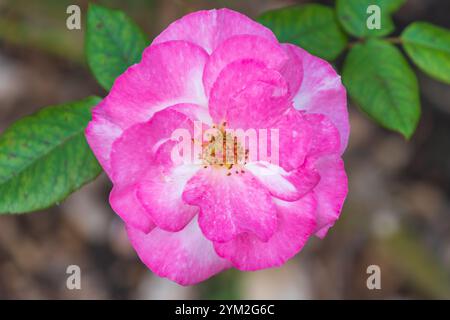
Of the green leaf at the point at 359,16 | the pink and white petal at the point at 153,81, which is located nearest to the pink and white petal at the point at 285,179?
the pink and white petal at the point at 153,81

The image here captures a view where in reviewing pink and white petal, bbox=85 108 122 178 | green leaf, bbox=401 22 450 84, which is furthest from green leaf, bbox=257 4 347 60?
pink and white petal, bbox=85 108 122 178

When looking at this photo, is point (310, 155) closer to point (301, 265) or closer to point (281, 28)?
point (281, 28)

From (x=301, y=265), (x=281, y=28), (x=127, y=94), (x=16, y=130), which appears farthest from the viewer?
(x=301, y=265)

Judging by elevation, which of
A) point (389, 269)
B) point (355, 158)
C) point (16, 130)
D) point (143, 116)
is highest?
point (143, 116)

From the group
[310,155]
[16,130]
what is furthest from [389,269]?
[16,130]

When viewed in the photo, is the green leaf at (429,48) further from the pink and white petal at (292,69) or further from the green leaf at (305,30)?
the pink and white petal at (292,69)

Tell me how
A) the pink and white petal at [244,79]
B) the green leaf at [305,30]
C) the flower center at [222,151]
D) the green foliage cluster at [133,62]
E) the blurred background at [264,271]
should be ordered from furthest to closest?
1. the blurred background at [264,271]
2. the green leaf at [305,30]
3. the green foliage cluster at [133,62]
4. the flower center at [222,151]
5. the pink and white petal at [244,79]
